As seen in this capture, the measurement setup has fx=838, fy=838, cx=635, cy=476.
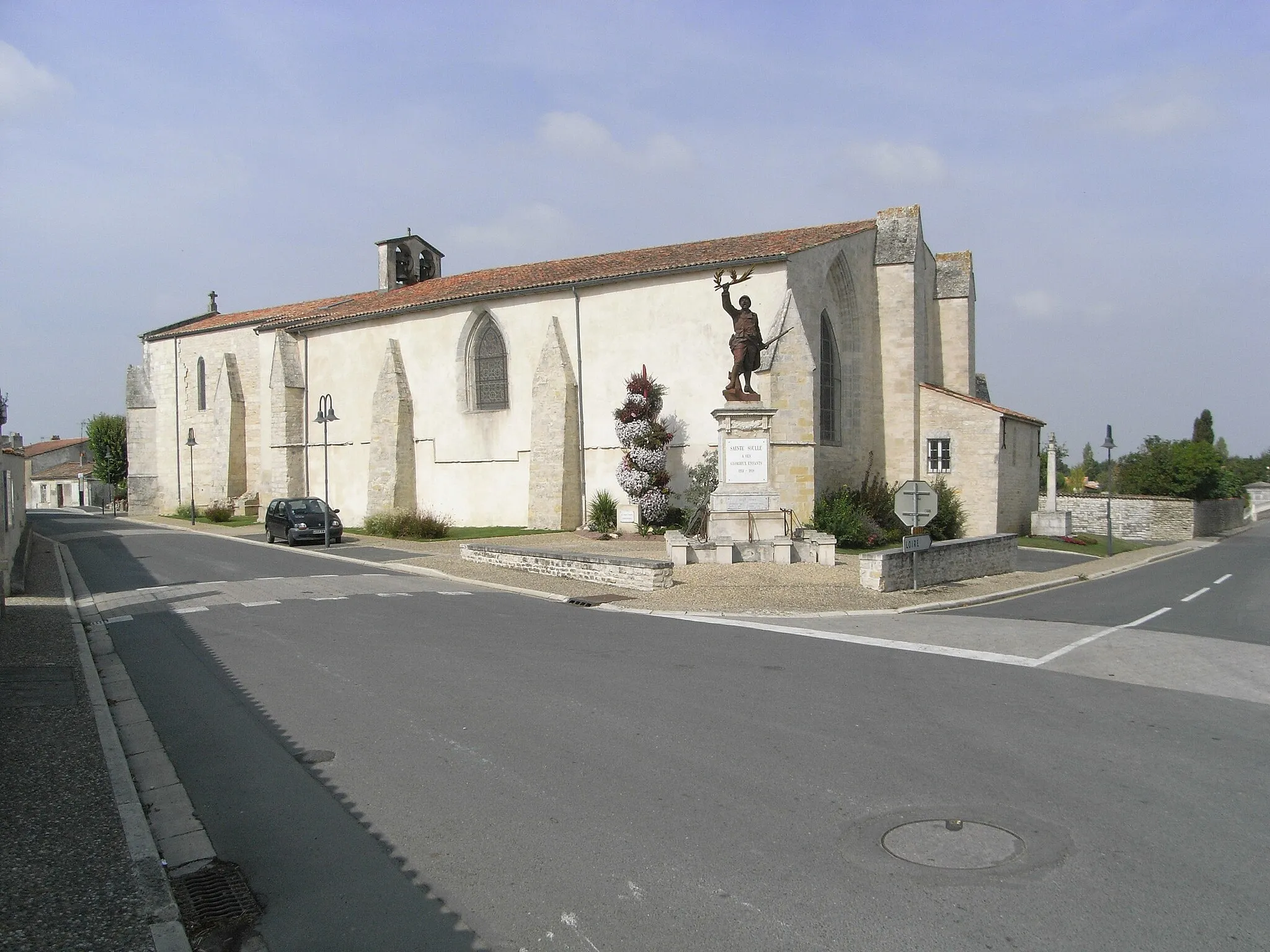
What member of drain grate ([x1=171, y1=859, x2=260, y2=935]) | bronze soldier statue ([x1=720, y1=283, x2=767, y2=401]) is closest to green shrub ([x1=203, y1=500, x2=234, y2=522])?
bronze soldier statue ([x1=720, y1=283, x2=767, y2=401])

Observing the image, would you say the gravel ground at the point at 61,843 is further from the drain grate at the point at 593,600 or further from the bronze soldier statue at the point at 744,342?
the bronze soldier statue at the point at 744,342

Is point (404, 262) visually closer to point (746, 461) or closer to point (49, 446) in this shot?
point (746, 461)

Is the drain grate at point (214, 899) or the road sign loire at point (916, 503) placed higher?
the road sign loire at point (916, 503)

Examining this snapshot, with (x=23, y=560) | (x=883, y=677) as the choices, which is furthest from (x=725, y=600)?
(x=23, y=560)

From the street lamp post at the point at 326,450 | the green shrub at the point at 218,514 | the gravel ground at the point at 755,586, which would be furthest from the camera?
the green shrub at the point at 218,514

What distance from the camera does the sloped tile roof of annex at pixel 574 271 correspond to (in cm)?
2584

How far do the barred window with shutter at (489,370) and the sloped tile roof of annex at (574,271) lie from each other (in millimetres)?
1473

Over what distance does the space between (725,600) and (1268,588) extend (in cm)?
1225

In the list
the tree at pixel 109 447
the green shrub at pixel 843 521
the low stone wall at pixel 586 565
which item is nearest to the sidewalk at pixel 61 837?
the low stone wall at pixel 586 565

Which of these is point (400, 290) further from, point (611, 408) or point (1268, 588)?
point (1268, 588)

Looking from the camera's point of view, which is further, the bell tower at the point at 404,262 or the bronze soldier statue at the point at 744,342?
the bell tower at the point at 404,262

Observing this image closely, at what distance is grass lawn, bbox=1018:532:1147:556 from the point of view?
27.6 m

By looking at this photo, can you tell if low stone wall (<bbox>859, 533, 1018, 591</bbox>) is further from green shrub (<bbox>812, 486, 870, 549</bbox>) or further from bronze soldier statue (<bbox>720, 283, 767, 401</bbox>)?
bronze soldier statue (<bbox>720, 283, 767, 401</bbox>)

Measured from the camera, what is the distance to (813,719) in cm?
658
